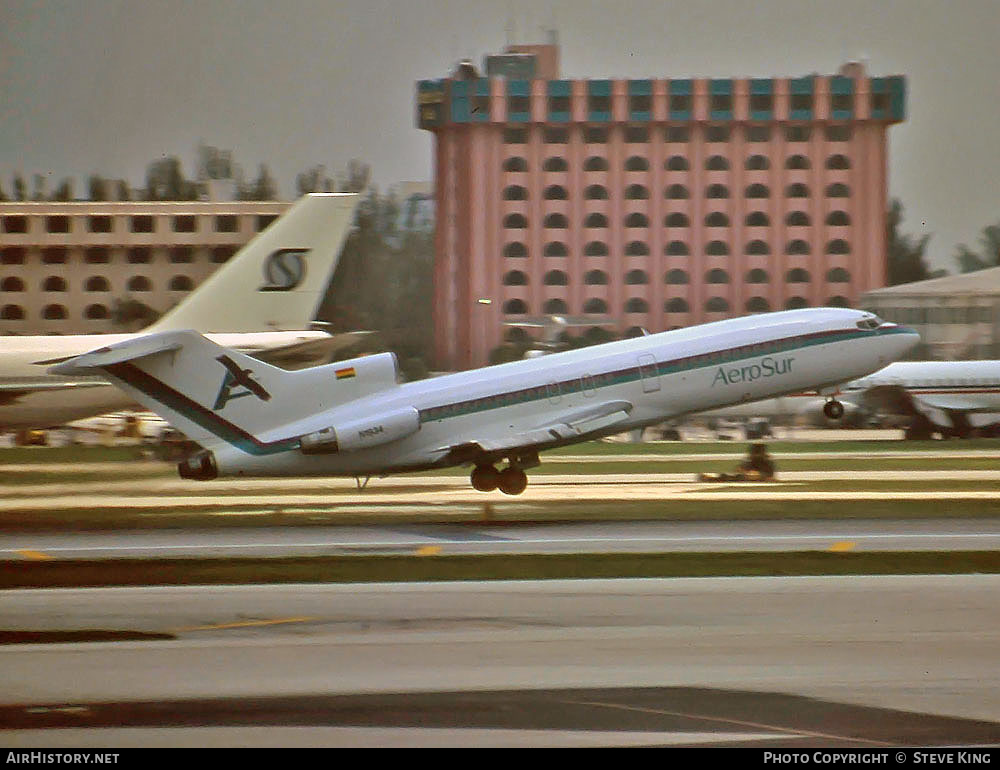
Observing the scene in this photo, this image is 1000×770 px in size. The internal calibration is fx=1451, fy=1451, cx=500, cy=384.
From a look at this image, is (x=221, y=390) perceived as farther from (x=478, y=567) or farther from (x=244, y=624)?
(x=244, y=624)

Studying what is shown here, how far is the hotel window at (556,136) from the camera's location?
57.2m

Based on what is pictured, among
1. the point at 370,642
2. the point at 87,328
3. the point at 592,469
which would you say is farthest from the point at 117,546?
the point at 87,328

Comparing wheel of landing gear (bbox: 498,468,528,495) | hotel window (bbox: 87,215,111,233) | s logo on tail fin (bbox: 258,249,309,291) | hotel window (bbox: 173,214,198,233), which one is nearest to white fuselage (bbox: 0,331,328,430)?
s logo on tail fin (bbox: 258,249,309,291)

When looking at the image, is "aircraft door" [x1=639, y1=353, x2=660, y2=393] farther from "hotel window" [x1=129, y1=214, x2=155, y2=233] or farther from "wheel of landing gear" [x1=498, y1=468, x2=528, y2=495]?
"hotel window" [x1=129, y1=214, x2=155, y2=233]

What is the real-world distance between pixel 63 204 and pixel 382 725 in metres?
56.1

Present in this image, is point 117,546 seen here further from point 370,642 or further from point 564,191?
point 564,191

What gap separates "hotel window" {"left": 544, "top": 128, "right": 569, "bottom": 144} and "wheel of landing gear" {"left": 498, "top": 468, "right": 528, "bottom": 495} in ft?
86.1

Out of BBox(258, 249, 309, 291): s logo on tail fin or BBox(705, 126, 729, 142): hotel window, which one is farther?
BBox(705, 126, 729, 142): hotel window

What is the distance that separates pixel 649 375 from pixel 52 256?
32066 millimetres

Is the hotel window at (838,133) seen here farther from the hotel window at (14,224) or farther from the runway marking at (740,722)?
the runway marking at (740,722)

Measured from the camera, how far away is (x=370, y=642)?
49.6 feet

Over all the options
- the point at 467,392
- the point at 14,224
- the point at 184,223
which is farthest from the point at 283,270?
the point at 184,223

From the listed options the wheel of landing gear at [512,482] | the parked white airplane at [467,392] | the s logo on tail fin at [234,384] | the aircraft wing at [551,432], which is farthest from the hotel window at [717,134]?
the s logo on tail fin at [234,384]

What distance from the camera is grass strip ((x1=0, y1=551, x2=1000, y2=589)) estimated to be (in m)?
20.0
